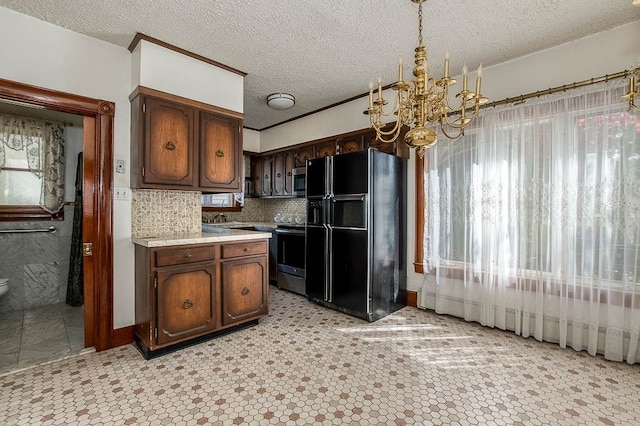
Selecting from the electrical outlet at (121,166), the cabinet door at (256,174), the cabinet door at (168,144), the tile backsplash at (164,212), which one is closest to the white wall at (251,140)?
the cabinet door at (256,174)

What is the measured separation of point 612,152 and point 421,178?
1.59m

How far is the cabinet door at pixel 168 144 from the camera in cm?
253

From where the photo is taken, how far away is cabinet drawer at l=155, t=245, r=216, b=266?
92.2 inches

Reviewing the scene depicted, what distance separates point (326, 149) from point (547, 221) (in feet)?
8.99

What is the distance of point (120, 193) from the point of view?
260cm

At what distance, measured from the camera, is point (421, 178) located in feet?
11.3

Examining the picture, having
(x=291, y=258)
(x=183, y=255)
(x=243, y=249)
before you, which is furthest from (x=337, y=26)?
(x=291, y=258)

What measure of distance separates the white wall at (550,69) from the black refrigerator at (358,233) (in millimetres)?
139

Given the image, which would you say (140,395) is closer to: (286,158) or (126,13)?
(126,13)

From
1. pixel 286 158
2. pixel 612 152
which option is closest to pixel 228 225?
pixel 286 158

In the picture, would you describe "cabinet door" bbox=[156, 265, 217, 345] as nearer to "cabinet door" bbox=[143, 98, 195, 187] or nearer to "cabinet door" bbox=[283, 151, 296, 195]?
"cabinet door" bbox=[143, 98, 195, 187]

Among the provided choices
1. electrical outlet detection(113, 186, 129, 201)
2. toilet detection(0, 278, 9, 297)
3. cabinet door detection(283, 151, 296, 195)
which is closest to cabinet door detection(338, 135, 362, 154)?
cabinet door detection(283, 151, 296, 195)

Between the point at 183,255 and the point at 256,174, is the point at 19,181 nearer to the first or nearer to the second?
the point at 183,255

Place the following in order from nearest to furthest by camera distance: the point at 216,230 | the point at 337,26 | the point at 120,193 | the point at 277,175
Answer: the point at 337,26 → the point at 120,193 → the point at 216,230 → the point at 277,175
